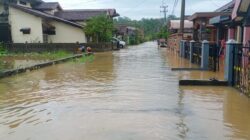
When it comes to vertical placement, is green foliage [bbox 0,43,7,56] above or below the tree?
below

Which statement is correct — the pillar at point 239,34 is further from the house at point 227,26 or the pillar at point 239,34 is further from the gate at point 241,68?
the gate at point 241,68

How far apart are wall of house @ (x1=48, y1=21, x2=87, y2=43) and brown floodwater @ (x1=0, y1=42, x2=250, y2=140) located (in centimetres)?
2613

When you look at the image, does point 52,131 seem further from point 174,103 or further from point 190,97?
point 190,97

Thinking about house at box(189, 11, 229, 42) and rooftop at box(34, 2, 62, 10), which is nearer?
house at box(189, 11, 229, 42)

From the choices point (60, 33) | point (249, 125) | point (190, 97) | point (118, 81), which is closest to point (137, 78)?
point (118, 81)

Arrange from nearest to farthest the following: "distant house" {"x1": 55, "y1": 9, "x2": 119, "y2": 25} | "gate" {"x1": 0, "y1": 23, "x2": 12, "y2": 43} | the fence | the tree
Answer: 1. the fence
2. "gate" {"x1": 0, "y1": 23, "x2": 12, "y2": 43}
3. the tree
4. "distant house" {"x1": 55, "y1": 9, "x2": 119, "y2": 25}

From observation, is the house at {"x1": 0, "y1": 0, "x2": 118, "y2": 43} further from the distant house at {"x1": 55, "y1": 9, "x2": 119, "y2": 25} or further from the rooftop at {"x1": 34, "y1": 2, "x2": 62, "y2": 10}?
the rooftop at {"x1": 34, "y1": 2, "x2": 62, "y2": 10}

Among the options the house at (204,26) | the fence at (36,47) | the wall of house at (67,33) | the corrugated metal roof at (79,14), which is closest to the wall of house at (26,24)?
the fence at (36,47)

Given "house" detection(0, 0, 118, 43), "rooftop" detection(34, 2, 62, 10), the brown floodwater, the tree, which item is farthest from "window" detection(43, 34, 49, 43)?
the brown floodwater

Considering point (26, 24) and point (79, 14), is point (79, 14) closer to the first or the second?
point (79, 14)

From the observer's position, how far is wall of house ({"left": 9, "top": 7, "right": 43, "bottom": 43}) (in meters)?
35.8

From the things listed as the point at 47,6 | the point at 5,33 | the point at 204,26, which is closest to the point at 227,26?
the point at 204,26

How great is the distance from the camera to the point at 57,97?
31.1ft

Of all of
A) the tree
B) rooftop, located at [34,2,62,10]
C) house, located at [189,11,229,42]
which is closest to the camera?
house, located at [189,11,229,42]
